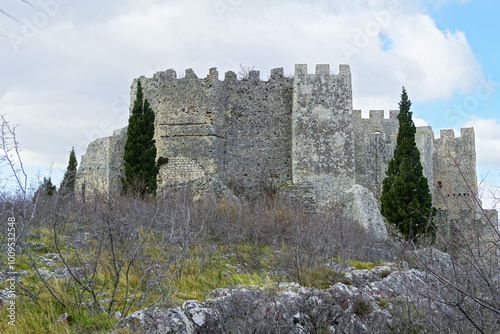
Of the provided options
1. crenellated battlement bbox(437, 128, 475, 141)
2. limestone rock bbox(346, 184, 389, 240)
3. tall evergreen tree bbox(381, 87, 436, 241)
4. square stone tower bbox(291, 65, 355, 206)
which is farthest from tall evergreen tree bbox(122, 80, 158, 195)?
crenellated battlement bbox(437, 128, 475, 141)

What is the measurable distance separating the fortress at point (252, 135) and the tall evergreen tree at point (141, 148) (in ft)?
1.98

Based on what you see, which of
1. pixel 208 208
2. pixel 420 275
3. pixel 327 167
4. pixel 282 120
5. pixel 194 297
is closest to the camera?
pixel 194 297

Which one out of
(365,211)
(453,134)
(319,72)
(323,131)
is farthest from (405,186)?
(453,134)

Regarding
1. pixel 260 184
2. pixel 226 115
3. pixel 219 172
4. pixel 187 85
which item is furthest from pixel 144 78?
pixel 260 184

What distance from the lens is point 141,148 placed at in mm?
17406

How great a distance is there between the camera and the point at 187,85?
1858cm

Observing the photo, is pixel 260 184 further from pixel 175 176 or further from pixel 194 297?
pixel 194 297

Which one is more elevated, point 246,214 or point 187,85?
point 187,85

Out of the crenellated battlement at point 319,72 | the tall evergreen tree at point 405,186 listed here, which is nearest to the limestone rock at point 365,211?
the tall evergreen tree at point 405,186

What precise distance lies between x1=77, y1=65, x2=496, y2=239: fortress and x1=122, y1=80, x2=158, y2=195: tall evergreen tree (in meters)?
0.60

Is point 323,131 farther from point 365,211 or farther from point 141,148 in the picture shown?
point 141,148

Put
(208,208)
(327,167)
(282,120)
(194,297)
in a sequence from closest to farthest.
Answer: (194,297)
(208,208)
(327,167)
(282,120)

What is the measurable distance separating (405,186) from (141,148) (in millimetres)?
10179

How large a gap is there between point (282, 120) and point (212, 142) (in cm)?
299
